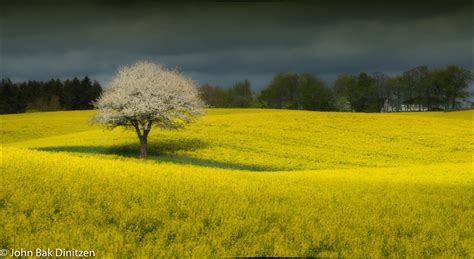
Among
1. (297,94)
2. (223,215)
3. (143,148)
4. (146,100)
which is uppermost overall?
(297,94)

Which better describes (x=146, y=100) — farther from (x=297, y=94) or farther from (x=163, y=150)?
(x=297, y=94)

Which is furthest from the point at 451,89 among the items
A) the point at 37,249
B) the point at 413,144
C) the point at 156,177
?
the point at 37,249

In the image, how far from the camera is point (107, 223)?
9.59m

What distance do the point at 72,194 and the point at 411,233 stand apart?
837 centimetres

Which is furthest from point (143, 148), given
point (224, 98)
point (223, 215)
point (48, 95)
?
point (224, 98)

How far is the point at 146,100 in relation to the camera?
37.0 meters

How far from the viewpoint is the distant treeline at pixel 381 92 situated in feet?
393

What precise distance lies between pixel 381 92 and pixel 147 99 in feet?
360

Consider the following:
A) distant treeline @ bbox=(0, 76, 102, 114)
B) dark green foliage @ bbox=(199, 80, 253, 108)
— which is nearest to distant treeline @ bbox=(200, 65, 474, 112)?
dark green foliage @ bbox=(199, 80, 253, 108)

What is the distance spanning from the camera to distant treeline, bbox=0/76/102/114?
121 m

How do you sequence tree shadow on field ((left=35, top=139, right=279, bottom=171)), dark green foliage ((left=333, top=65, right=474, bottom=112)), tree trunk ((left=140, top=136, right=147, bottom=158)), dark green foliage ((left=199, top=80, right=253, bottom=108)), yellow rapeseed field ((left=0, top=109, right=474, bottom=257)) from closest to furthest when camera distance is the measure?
1. yellow rapeseed field ((left=0, top=109, right=474, bottom=257))
2. tree shadow on field ((left=35, top=139, right=279, bottom=171))
3. tree trunk ((left=140, top=136, right=147, bottom=158))
4. dark green foliage ((left=333, top=65, right=474, bottom=112))
5. dark green foliage ((left=199, top=80, right=253, bottom=108))

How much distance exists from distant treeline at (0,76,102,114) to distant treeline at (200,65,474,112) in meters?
59.7

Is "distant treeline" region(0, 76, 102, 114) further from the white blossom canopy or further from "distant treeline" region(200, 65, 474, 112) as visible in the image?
the white blossom canopy

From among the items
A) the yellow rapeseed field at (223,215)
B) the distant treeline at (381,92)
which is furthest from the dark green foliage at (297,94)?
the yellow rapeseed field at (223,215)
